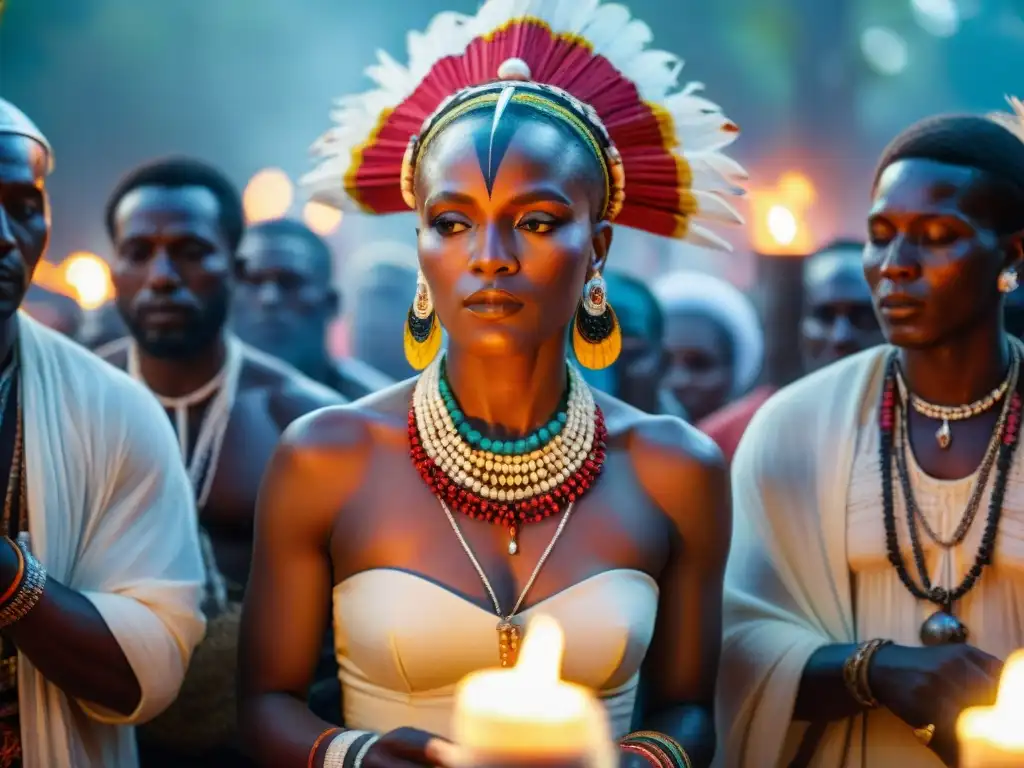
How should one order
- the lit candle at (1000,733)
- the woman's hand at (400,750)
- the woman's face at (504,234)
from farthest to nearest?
1. the woman's face at (504,234)
2. the woman's hand at (400,750)
3. the lit candle at (1000,733)

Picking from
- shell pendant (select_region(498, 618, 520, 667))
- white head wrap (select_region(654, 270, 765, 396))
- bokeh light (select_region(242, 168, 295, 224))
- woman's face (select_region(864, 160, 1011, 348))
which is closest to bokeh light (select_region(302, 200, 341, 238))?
bokeh light (select_region(242, 168, 295, 224))

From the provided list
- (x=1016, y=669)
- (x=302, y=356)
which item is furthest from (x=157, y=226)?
(x=1016, y=669)

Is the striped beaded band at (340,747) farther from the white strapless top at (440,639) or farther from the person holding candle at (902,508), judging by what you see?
the person holding candle at (902,508)

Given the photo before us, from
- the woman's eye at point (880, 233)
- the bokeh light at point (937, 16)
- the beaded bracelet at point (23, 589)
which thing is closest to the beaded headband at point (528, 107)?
the woman's eye at point (880, 233)

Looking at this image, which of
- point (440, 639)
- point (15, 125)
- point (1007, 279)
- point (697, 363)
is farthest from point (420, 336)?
point (697, 363)

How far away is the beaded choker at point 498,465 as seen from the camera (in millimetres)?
2523

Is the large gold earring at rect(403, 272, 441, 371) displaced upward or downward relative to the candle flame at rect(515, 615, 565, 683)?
upward

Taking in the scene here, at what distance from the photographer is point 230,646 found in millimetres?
3656

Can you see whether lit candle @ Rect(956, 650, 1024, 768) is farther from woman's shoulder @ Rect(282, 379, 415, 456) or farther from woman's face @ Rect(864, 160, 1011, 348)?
woman's face @ Rect(864, 160, 1011, 348)

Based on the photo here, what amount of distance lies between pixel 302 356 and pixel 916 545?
3301 mm

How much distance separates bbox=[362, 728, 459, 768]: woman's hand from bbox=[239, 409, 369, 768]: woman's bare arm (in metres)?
0.27

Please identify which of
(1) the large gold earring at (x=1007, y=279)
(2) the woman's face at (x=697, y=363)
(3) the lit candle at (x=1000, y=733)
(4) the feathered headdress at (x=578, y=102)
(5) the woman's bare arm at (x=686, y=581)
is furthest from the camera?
(2) the woman's face at (x=697, y=363)

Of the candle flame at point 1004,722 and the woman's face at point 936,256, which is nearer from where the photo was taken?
the candle flame at point 1004,722

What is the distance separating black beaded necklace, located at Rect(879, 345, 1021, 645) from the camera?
284cm
